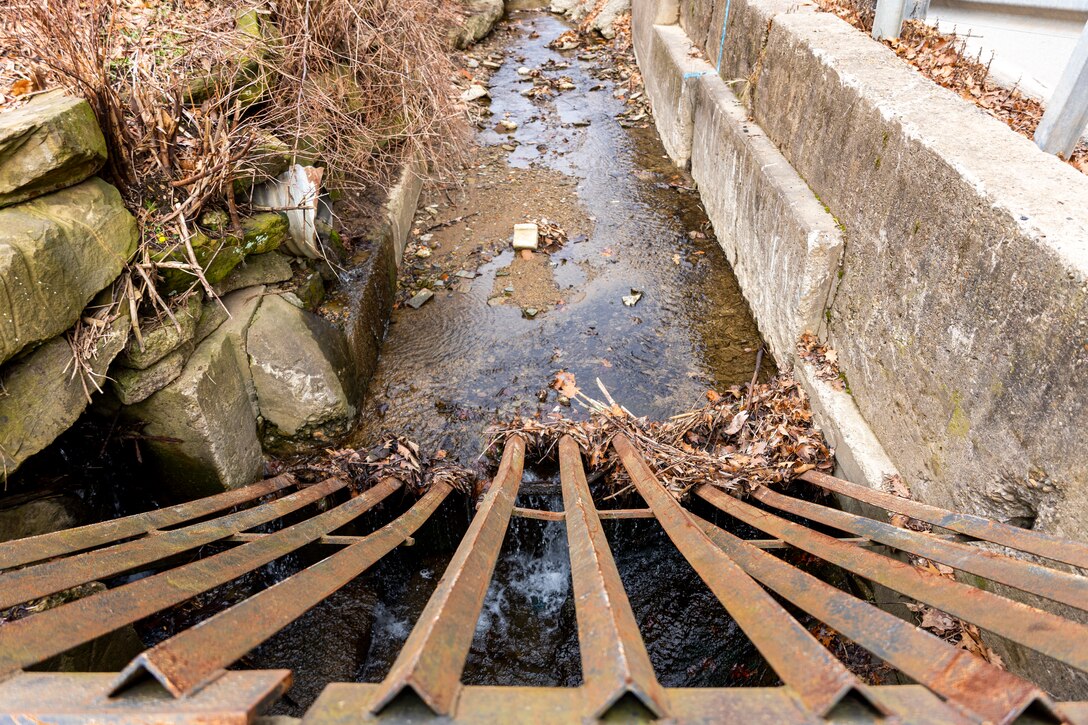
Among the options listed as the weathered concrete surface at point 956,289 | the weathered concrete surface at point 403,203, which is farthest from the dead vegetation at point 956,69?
the weathered concrete surface at point 403,203

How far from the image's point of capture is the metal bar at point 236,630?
1.09 meters

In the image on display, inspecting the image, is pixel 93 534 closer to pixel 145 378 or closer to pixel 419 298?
pixel 145 378

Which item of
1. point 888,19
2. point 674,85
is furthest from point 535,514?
point 674,85

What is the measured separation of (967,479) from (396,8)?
575 cm

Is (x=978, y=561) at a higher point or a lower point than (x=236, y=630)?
lower

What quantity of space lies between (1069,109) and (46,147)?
4.60 meters

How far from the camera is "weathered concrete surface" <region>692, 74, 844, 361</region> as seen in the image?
13.1 ft

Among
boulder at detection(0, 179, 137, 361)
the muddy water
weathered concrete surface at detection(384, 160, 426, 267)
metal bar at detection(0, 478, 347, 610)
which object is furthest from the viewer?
weathered concrete surface at detection(384, 160, 426, 267)

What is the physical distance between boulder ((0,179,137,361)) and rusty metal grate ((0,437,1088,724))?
1.04 metres

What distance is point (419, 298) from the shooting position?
224 inches

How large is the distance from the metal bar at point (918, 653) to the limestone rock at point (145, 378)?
3177 millimetres

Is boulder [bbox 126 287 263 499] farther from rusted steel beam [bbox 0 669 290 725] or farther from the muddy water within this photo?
rusted steel beam [bbox 0 669 290 725]

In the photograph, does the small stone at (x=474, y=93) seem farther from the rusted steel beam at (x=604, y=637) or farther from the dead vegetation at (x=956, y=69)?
the rusted steel beam at (x=604, y=637)

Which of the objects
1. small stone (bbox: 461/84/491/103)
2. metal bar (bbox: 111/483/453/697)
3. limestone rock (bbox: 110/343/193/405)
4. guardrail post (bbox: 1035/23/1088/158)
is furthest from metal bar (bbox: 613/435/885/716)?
small stone (bbox: 461/84/491/103)
